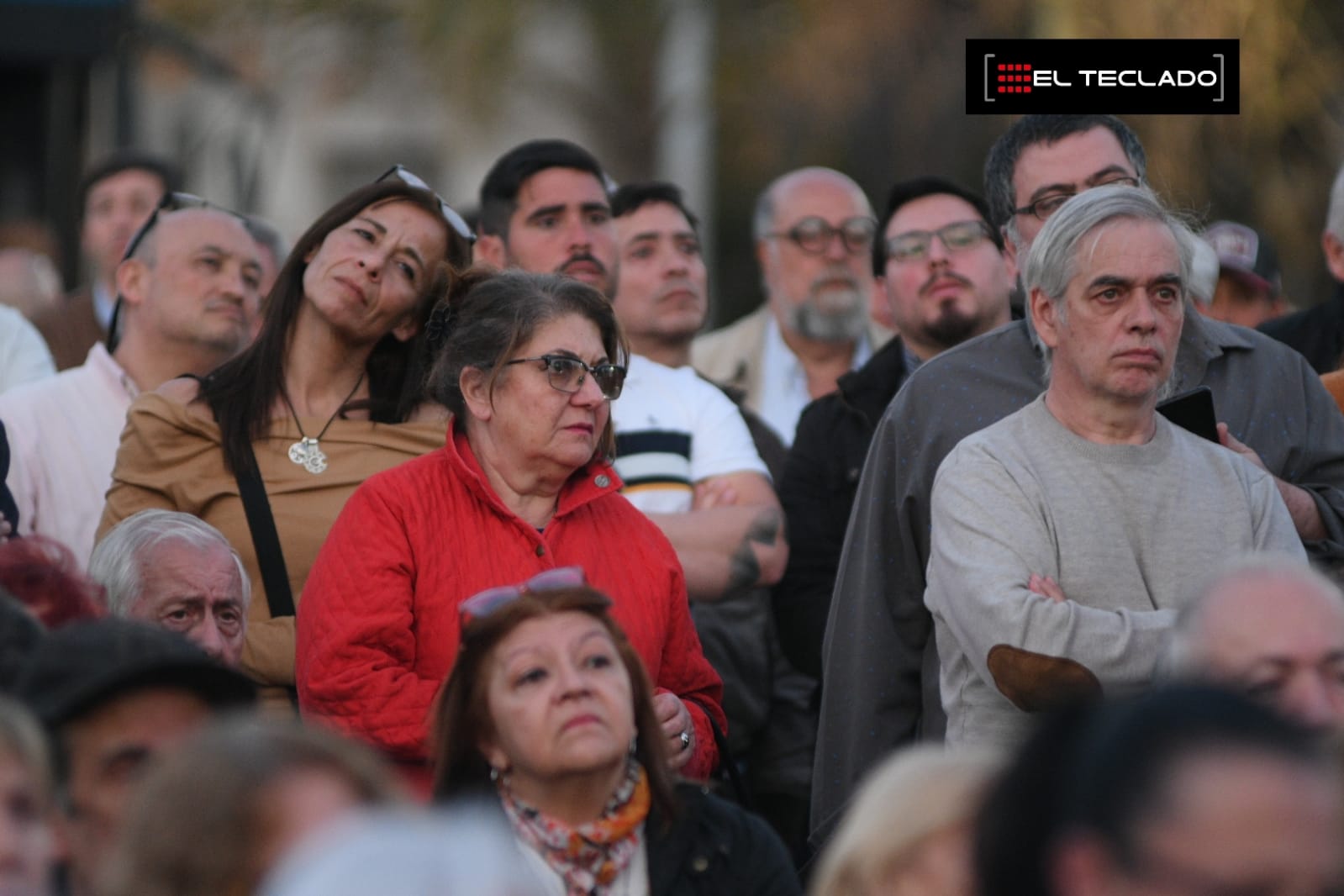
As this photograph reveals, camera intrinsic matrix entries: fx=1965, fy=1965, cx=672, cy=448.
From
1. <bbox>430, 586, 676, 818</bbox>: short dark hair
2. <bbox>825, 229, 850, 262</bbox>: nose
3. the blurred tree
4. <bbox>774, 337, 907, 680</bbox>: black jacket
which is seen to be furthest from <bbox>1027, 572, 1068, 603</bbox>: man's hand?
the blurred tree

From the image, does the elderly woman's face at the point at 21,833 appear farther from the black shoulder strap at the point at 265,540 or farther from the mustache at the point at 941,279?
the mustache at the point at 941,279

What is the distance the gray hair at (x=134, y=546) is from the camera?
167 inches

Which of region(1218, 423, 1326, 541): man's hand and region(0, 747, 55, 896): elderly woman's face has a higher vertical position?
region(1218, 423, 1326, 541): man's hand

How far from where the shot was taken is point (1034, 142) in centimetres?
506

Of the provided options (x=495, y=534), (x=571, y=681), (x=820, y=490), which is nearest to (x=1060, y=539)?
(x=571, y=681)

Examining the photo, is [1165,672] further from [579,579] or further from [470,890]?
[470,890]

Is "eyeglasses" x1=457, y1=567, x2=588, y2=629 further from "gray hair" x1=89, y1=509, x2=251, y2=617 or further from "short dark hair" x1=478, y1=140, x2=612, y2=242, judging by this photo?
"short dark hair" x1=478, y1=140, x2=612, y2=242

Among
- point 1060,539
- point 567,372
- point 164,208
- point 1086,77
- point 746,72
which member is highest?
point 746,72

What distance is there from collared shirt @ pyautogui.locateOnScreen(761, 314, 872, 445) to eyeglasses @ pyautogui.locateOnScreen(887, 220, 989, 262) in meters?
0.85

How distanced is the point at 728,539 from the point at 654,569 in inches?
39.0

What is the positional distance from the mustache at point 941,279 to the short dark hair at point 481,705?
265cm

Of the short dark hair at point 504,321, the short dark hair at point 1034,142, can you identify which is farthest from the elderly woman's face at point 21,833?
the short dark hair at point 1034,142

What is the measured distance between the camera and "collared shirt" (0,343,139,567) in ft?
16.6

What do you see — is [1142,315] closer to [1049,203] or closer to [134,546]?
[1049,203]
